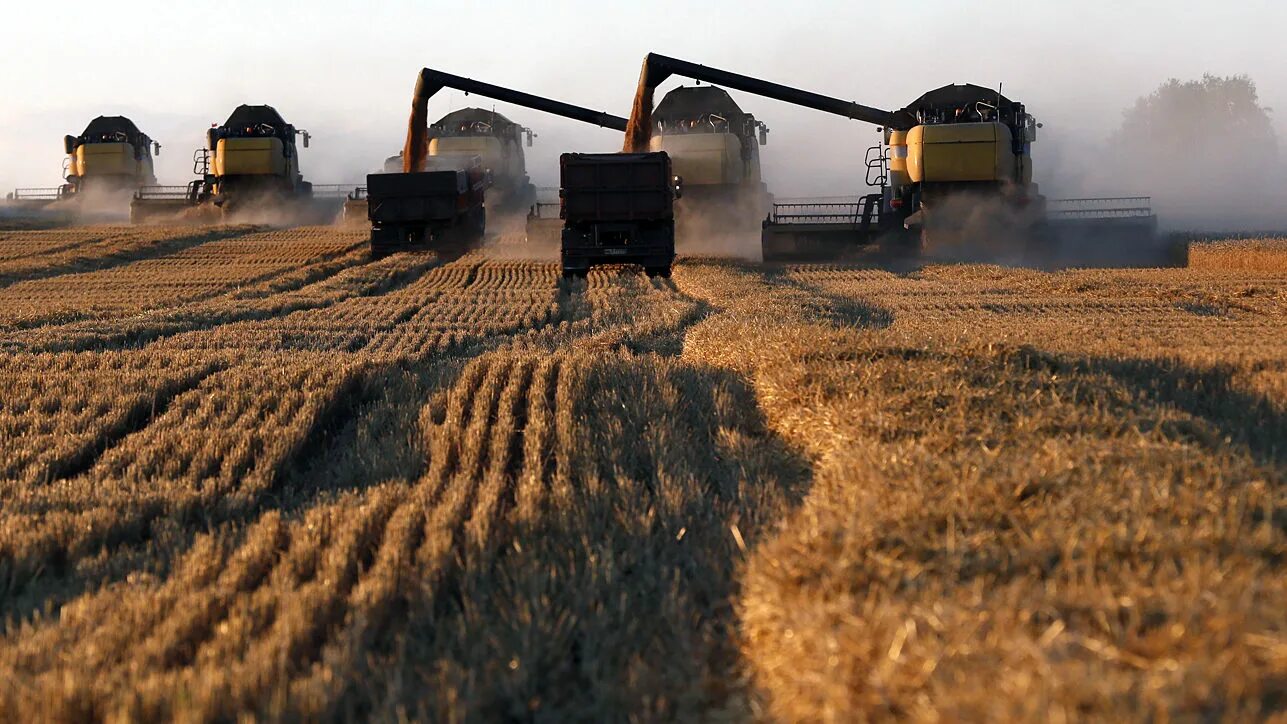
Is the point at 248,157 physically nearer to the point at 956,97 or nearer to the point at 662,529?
the point at 956,97

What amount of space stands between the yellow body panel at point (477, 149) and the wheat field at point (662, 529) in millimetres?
27216

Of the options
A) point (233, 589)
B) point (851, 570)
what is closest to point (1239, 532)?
point (851, 570)

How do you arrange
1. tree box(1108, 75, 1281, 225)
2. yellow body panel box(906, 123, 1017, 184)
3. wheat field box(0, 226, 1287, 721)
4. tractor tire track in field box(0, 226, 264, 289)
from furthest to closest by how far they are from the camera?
tree box(1108, 75, 1281, 225) → tractor tire track in field box(0, 226, 264, 289) → yellow body panel box(906, 123, 1017, 184) → wheat field box(0, 226, 1287, 721)

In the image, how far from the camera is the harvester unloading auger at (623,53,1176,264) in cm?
2611

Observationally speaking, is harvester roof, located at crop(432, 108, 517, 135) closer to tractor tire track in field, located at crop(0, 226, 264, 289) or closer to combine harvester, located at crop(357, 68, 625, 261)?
combine harvester, located at crop(357, 68, 625, 261)

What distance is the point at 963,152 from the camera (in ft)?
85.1

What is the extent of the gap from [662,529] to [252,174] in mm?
42368

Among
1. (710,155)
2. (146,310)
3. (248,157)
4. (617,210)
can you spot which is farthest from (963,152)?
(248,157)

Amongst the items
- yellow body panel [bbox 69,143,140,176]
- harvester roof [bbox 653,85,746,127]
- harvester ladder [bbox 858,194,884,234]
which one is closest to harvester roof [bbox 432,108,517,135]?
harvester roof [bbox 653,85,746,127]

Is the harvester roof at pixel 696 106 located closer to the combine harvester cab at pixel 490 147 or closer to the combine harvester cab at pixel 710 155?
the combine harvester cab at pixel 710 155

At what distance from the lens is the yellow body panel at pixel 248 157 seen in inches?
1705

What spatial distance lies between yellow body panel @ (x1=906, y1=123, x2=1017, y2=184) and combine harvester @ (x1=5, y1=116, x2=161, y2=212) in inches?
1672

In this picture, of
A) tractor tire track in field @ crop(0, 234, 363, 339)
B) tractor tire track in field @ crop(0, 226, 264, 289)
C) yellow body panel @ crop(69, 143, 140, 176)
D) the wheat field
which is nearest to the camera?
the wheat field

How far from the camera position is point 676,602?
4.38m
